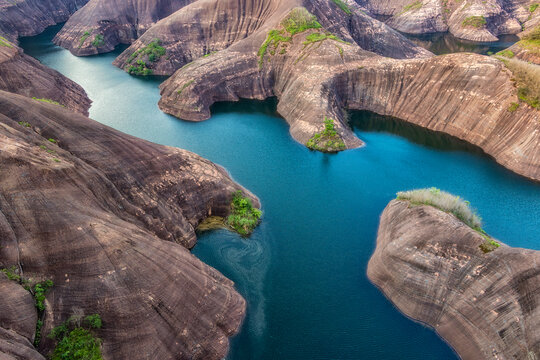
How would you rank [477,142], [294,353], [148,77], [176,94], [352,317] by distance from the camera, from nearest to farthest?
[294,353] → [352,317] → [477,142] → [176,94] → [148,77]

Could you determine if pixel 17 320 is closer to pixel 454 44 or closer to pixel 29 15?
pixel 454 44

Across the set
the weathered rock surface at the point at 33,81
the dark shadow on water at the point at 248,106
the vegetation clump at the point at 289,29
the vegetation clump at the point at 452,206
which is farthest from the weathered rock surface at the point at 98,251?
the vegetation clump at the point at 289,29

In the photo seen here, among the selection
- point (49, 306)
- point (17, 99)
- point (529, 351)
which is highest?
point (17, 99)

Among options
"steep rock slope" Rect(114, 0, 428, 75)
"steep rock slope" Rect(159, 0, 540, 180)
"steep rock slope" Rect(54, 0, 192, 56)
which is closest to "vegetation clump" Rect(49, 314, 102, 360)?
"steep rock slope" Rect(159, 0, 540, 180)

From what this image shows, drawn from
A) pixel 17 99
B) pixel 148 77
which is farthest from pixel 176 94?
pixel 17 99

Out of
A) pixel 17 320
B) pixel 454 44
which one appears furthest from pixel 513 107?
pixel 454 44

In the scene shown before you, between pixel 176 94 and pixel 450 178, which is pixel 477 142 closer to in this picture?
→ pixel 450 178
